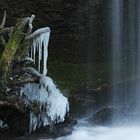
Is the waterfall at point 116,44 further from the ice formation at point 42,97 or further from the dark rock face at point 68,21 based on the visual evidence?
the ice formation at point 42,97

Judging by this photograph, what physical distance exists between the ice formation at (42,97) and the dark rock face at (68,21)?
1.84 meters

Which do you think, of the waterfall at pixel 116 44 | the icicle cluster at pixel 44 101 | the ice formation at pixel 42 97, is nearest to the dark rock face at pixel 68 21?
the waterfall at pixel 116 44

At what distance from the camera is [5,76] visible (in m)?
7.89

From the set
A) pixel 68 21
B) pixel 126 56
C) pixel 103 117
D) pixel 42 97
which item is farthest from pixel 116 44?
pixel 42 97

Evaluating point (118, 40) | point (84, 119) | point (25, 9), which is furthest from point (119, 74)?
point (25, 9)

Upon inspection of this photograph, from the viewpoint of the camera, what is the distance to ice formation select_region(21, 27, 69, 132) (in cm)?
827

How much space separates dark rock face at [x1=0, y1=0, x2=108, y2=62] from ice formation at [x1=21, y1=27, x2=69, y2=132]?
1.84 metres

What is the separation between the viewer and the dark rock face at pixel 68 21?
1056 cm

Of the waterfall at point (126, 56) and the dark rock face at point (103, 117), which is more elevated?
the waterfall at point (126, 56)

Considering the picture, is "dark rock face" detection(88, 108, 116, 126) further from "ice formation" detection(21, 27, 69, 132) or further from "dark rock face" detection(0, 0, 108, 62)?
"dark rock face" detection(0, 0, 108, 62)

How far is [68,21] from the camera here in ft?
35.3

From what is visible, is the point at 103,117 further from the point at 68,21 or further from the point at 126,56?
the point at 68,21

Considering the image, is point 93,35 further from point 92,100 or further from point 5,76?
point 5,76

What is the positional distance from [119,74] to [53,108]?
280 cm
